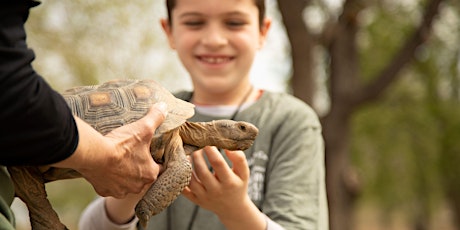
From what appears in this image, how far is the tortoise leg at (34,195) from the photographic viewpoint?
7.20 ft

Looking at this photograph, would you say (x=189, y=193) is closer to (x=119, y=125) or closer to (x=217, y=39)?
(x=119, y=125)

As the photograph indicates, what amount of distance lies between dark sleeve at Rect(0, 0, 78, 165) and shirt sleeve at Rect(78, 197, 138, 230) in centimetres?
129

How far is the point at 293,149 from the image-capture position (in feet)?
9.84

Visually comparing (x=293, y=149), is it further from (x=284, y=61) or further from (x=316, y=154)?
(x=284, y=61)

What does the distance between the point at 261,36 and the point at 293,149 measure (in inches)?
30.6

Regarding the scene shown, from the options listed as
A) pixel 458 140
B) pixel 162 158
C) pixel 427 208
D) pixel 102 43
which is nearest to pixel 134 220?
pixel 162 158

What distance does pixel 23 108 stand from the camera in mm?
1692

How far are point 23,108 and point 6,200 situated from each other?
519 millimetres

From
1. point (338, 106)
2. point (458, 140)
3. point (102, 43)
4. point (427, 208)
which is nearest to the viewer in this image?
point (338, 106)

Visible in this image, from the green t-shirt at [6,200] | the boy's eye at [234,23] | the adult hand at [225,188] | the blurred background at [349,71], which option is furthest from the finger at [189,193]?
the blurred background at [349,71]

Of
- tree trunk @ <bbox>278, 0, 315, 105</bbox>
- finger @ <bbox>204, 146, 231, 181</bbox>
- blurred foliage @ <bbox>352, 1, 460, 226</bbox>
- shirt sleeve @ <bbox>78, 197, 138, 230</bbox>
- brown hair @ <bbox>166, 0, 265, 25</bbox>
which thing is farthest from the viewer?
blurred foliage @ <bbox>352, 1, 460, 226</bbox>

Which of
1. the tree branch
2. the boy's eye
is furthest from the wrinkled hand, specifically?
the tree branch

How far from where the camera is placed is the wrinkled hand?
2572mm

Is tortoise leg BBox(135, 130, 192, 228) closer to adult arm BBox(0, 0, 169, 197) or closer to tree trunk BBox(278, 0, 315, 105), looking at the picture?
adult arm BBox(0, 0, 169, 197)
